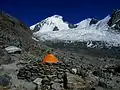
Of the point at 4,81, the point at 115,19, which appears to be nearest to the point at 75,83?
the point at 4,81

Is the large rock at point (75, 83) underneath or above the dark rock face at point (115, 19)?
underneath

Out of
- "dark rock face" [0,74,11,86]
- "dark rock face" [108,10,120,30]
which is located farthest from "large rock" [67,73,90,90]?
"dark rock face" [108,10,120,30]

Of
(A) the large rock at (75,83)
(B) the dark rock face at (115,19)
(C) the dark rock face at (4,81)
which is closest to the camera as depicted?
(A) the large rock at (75,83)

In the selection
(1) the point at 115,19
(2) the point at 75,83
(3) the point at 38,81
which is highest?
(1) the point at 115,19

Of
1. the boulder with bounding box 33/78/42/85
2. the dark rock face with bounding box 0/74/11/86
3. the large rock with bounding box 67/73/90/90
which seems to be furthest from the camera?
the boulder with bounding box 33/78/42/85

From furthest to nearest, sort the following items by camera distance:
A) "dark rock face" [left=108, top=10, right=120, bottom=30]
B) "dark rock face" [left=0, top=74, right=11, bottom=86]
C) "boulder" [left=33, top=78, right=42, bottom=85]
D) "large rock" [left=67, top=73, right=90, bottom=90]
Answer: "dark rock face" [left=108, top=10, right=120, bottom=30], "boulder" [left=33, top=78, right=42, bottom=85], "dark rock face" [left=0, top=74, right=11, bottom=86], "large rock" [left=67, top=73, right=90, bottom=90]

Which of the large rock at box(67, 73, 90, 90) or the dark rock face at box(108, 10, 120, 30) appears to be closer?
the large rock at box(67, 73, 90, 90)

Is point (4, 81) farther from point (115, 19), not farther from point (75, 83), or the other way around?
point (115, 19)

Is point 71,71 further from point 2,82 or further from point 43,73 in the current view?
point 2,82

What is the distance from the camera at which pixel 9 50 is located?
29.6m

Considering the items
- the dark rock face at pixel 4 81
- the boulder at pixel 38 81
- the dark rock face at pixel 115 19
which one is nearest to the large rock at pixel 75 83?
the boulder at pixel 38 81

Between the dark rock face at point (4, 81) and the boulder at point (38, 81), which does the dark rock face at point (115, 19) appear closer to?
the boulder at point (38, 81)

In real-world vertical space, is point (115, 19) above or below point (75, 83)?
above

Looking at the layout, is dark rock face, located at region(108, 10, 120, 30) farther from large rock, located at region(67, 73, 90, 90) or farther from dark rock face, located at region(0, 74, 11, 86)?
dark rock face, located at region(0, 74, 11, 86)
